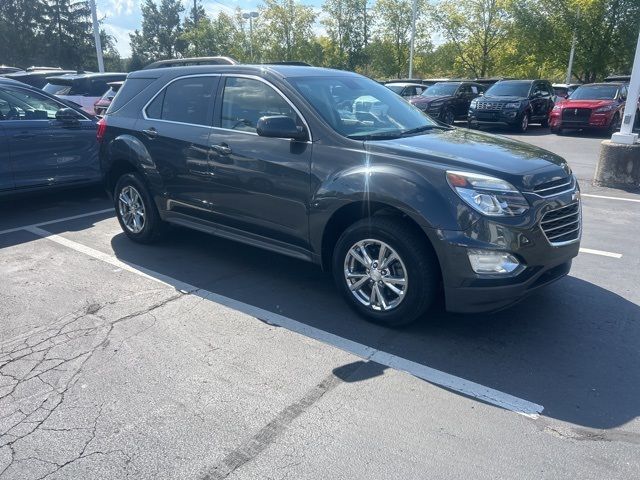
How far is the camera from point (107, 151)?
600 cm

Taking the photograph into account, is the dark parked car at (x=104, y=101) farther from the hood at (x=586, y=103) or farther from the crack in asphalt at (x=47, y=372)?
the hood at (x=586, y=103)

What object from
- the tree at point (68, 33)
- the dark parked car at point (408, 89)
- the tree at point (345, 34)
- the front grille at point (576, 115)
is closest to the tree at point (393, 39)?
the tree at point (345, 34)

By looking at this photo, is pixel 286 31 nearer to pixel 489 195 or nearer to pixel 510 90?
pixel 510 90

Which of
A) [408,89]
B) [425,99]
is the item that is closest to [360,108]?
[425,99]

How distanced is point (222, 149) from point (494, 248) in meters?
2.54

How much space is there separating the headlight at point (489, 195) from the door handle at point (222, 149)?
208cm

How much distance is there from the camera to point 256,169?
456 centimetres

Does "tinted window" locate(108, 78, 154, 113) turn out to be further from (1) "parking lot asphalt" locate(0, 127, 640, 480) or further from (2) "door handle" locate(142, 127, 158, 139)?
(1) "parking lot asphalt" locate(0, 127, 640, 480)

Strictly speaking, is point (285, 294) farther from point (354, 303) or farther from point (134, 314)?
point (134, 314)

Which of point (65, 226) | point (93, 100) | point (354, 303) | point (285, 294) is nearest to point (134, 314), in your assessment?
point (285, 294)

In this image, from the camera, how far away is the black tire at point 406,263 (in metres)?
3.73

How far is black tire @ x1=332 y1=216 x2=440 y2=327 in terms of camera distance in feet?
12.2

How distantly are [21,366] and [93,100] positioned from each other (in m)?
10.8

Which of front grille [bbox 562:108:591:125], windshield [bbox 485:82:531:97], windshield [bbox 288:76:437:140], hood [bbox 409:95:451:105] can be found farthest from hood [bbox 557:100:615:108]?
windshield [bbox 288:76:437:140]
